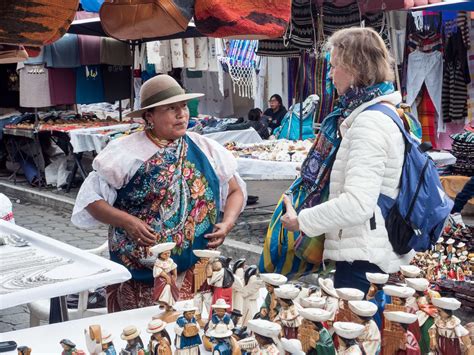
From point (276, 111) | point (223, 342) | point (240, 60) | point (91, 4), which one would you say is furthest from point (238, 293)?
point (240, 60)

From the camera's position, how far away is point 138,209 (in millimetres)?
3166

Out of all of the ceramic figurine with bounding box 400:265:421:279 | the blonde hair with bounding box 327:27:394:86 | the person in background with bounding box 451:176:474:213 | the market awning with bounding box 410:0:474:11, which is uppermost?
the market awning with bounding box 410:0:474:11

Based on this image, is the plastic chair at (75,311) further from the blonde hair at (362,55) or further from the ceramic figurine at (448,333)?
the ceramic figurine at (448,333)

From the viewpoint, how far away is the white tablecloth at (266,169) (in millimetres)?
6547

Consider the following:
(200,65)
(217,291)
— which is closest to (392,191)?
(217,291)

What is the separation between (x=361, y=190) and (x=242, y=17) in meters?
0.76

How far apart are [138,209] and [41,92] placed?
23.9ft

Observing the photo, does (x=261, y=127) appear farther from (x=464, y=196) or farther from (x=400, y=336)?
(x=400, y=336)

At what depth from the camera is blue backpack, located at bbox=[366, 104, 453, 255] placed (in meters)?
2.82

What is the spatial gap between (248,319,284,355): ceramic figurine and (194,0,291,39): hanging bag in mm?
1258

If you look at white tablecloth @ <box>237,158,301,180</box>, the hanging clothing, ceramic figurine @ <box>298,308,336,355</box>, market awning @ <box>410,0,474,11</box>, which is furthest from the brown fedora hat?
the hanging clothing

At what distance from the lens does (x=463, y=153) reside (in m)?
6.99

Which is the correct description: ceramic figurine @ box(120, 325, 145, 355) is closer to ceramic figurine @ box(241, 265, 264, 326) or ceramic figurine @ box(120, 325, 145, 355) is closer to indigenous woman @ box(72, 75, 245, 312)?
ceramic figurine @ box(241, 265, 264, 326)

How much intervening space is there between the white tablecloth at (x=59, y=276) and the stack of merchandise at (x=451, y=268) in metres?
2.36
